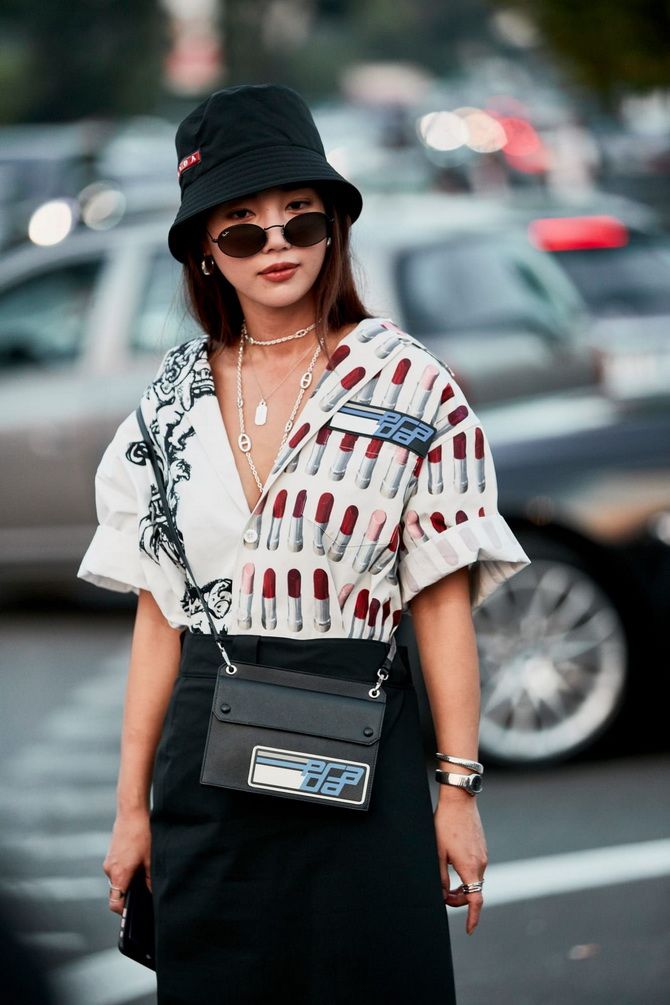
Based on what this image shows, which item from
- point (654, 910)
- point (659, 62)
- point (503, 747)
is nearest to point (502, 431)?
point (503, 747)

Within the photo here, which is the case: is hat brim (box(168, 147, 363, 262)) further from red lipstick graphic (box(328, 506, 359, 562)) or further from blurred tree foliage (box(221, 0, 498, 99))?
blurred tree foliage (box(221, 0, 498, 99))

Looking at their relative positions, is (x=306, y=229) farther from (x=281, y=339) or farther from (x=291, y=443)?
(x=291, y=443)

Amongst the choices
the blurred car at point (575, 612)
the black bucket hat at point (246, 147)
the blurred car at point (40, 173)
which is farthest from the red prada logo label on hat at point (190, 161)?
the blurred car at point (40, 173)

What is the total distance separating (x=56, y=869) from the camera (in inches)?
198

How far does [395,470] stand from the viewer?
268 cm

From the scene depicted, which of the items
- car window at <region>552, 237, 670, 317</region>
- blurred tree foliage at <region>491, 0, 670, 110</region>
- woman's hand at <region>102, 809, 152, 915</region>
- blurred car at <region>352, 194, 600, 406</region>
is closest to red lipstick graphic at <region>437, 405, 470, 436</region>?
woman's hand at <region>102, 809, 152, 915</region>

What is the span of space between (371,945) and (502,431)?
365cm

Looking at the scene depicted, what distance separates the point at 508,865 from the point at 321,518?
2.48 metres

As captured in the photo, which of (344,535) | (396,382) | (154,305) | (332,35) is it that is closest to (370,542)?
(344,535)

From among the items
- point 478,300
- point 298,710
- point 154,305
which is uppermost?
point 154,305

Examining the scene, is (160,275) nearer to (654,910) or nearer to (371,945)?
(654,910)

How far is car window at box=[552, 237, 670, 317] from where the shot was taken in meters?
10.6

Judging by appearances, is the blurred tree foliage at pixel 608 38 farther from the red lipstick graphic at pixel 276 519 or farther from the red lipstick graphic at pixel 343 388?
the red lipstick graphic at pixel 276 519

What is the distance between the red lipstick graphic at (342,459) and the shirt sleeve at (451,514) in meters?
0.12
